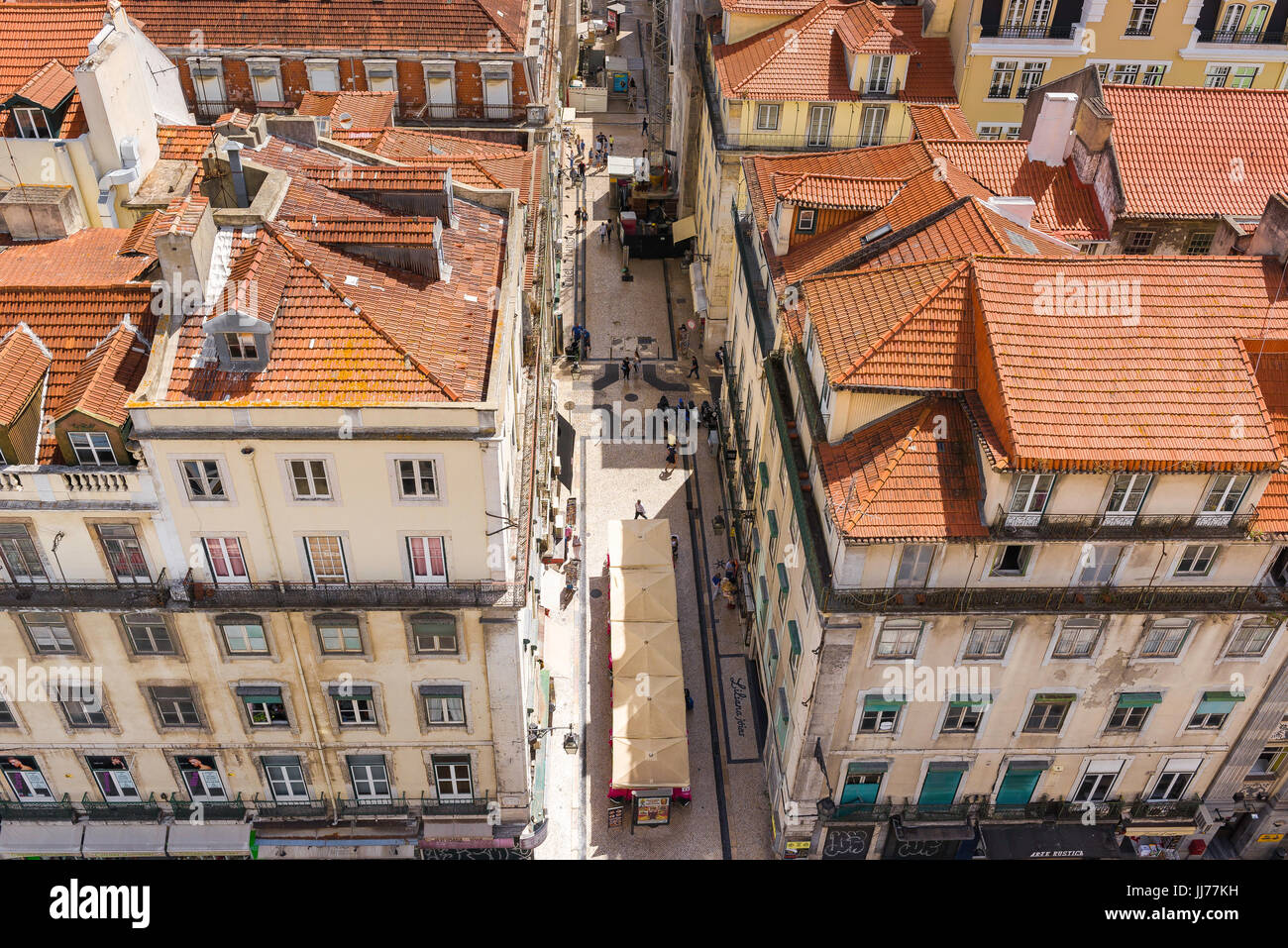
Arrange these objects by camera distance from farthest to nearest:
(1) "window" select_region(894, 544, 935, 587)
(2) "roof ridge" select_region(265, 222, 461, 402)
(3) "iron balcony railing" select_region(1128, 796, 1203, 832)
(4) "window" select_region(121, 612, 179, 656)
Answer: (3) "iron balcony railing" select_region(1128, 796, 1203, 832) < (4) "window" select_region(121, 612, 179, 656) < (1) "window" select_region(894, 544, 935, 587) < (2) "roof ridge" select_region(265, 222, 461, 402)

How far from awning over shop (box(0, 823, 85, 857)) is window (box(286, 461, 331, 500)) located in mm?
20866

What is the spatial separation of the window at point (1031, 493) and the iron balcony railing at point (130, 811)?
38054 millimetres

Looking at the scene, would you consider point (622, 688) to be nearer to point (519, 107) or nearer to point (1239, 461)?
point (1239, 461)

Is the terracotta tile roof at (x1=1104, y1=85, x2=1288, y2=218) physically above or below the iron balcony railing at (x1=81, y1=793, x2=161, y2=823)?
above

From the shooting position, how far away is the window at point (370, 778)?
45.1m

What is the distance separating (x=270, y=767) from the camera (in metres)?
45.1

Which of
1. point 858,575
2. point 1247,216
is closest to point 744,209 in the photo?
point 1247,216

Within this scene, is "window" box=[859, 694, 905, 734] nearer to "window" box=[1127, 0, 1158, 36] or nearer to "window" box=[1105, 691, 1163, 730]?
"window" box=[1105, 691, 1163, 730]

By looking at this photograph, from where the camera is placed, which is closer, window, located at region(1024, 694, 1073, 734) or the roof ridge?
the roof ridge

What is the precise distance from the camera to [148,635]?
4044cm

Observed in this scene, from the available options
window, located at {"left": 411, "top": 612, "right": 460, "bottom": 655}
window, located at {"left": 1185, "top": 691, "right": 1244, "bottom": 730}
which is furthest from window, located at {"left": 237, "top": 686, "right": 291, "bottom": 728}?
window, located at {"left": 1185, "top": 691, "right": 1244, "bottom": 730}

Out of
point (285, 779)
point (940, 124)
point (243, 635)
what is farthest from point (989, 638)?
point (940, 124)

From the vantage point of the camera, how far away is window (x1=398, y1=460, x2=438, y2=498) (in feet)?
122

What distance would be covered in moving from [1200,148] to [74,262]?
57.8 m
